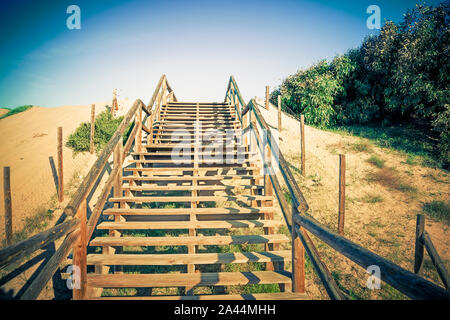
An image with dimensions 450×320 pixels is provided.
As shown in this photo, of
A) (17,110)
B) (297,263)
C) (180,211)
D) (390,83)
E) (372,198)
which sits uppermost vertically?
(390,83)

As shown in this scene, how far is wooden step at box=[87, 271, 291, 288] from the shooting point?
244cm

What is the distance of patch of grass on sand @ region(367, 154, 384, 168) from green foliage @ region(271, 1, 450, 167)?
2.30 m

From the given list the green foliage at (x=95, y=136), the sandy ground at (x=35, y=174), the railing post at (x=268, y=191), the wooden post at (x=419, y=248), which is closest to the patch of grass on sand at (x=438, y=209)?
the wooden post at (x=419, y=248)

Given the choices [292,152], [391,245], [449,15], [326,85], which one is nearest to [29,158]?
[292,152]

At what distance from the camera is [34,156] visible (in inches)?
392

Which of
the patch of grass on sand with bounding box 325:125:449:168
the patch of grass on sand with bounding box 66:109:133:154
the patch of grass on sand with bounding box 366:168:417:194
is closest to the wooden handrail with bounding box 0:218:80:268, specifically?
the patch of grass on sand with bounding box 66:109:133:154

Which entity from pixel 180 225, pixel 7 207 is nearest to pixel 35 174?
pixel 7 207

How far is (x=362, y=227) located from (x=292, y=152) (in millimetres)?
5139

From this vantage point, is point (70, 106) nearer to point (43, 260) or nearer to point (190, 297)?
point (43, 260)

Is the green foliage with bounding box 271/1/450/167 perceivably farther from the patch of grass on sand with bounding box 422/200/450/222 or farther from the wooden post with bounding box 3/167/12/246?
the wooden post with bounding box 3/167/12/246

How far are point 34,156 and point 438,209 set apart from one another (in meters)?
15.5

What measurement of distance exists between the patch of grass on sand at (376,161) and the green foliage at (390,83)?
2.30m

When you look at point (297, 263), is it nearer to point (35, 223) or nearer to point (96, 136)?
point (35, 223)

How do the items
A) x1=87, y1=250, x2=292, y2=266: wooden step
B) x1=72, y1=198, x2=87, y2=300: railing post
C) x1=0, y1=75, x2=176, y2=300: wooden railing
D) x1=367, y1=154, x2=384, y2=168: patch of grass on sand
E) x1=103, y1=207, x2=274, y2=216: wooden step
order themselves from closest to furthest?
x1=0, y1=75, x2=176, y2=300: wooden railing
x1=72, y1=198, x2=87, y2=300: railing post
x1=87, y1=250, x2=292, y2=266: wooden step
x1=103, y1=207, x2=274, y2=216: wooden step
x1=367, y1=154, x2=384, y2=168: patch of grass on sand
